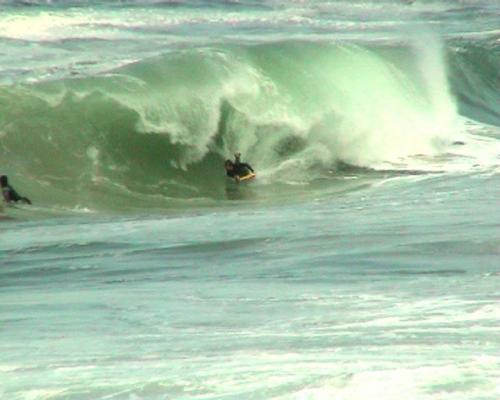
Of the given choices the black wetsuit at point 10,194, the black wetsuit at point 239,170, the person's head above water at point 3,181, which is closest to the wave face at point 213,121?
the black wetsuit at point 239,170

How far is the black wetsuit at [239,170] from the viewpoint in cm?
2006

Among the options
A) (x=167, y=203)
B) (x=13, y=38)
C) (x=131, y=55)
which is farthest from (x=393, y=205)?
(x=13, y=38)

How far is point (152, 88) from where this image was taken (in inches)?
922

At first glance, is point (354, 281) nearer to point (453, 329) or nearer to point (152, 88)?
point (453, 329)

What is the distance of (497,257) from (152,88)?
12308 millimetres

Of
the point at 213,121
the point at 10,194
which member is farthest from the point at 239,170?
the point at 10,194

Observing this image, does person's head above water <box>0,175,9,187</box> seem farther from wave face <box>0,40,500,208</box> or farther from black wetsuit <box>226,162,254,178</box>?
black wetsuit <box>226,162,254,178</box>

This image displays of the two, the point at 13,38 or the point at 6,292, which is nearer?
the point at 6,292

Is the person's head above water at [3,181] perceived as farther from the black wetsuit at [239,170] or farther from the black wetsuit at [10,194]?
the black wetsuit at [239,170]

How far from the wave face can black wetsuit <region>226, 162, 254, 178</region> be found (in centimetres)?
21

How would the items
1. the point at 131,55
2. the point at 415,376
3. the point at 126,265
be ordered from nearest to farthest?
the point at 415,376, the point at 126,265, the point at 131,55

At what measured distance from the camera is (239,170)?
2019cm

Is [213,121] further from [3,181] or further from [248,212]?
[248,212]

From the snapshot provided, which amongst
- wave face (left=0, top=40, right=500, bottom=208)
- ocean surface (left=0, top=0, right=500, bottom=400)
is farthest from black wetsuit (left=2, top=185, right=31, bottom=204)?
wave face (left=0, top=40, right=500, bottom=208)
